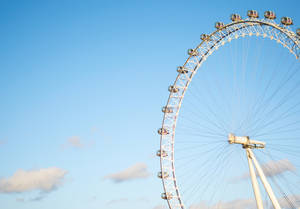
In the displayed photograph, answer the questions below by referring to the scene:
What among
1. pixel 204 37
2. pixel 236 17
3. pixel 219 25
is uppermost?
pixel 204 37

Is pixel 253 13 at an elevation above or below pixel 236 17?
below

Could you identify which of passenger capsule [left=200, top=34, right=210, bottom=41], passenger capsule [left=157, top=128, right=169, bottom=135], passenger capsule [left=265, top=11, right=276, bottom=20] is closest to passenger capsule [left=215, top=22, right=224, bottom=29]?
passenger capsule [left=200, top=34, right=210, bottom=41]

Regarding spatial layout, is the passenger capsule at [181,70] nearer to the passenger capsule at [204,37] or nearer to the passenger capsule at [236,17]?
the passenger capsule at [204,37]

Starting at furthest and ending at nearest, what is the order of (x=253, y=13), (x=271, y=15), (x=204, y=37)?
(x=204, y=37)
(x=253, y=13)
(x=271, y=15)

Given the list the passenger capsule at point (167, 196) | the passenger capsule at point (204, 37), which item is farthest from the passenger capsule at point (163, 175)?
the passenger capsule at point (204, 37)

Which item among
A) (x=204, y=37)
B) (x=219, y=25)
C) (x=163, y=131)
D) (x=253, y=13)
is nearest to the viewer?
(x=253, y=13)

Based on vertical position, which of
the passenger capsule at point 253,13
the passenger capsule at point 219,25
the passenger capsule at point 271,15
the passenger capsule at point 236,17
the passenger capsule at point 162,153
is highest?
the passenger capsule at point 219,25

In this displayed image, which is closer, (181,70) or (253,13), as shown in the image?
(253,13)

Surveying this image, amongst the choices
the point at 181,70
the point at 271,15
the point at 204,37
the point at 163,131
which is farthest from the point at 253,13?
the point at 163,131

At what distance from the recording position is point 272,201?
112 ft

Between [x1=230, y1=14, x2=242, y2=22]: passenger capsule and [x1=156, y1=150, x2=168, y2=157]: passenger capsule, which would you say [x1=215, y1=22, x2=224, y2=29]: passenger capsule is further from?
[x1=156, y1=150, x2=168, y2=157]: passenger capsule

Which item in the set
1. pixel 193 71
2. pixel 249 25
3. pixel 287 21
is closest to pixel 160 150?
pixel 193 71

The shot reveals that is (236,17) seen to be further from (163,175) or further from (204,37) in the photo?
(163,175)

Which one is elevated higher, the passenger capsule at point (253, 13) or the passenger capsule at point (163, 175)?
the passenger capsule at point (253, 13)
